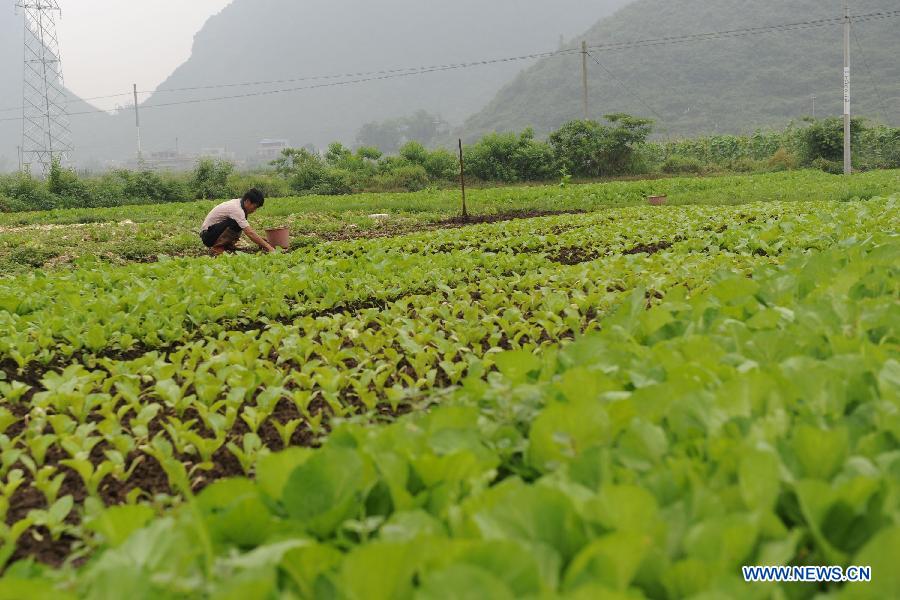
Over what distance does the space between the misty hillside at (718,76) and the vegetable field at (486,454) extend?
73.5 metres

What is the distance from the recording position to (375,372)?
12.4 feet

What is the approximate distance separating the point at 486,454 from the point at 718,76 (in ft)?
310

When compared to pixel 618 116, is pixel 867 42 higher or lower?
higher

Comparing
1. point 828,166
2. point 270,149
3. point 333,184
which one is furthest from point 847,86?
point 270,149

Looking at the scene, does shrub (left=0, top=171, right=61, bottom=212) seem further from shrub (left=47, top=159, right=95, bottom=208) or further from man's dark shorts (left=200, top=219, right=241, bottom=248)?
man's dark shorts (left=200, top=219, right=241, bottom=248)

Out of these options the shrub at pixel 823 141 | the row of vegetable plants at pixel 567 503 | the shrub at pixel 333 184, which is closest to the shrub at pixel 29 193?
the shrub at pixel 333 184

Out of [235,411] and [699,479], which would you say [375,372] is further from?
[699,479]

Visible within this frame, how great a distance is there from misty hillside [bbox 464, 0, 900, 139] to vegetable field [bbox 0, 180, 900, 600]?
241 ft

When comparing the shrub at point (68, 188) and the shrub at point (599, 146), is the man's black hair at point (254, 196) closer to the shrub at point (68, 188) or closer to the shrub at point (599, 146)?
the shrub at point (68, 188)

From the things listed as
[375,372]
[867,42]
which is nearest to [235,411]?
[375,372]

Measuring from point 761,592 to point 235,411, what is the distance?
9.09 feet

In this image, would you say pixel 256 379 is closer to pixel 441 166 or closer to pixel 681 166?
pixel 441 166

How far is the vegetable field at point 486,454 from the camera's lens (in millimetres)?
1011

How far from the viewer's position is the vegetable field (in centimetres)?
101
